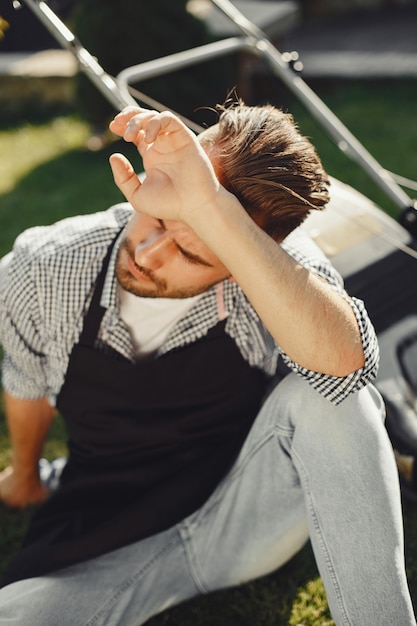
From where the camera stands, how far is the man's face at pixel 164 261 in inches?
60.2

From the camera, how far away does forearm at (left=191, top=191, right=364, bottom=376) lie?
138 centimetres

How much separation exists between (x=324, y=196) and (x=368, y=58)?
4750mm

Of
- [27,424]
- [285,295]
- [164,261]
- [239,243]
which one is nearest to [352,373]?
[285,295]

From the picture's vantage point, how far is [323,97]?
5.44 meters

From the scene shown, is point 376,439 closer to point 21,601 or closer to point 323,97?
point 21,601

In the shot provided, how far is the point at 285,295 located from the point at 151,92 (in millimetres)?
3398

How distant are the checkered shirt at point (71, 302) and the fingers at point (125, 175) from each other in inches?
11.5

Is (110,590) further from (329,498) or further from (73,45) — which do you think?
(73,45)

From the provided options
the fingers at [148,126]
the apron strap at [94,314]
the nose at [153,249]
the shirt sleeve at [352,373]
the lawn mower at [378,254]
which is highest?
the fingers at [148,126]

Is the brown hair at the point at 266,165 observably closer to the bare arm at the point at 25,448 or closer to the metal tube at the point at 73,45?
the metal tube at the point at 73,45

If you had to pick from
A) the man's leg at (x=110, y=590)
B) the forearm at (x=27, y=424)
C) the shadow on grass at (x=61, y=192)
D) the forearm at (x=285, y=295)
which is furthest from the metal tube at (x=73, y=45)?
the shadow on grass at (x=61, y=192)

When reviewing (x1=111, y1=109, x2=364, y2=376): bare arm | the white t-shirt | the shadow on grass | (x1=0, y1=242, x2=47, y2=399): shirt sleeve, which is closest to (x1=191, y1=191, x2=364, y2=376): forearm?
(x1=111, y1=109, x2=364, y2=376): bare arm

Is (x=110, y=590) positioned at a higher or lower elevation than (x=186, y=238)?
lower

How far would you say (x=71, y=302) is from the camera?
5.52 ft
